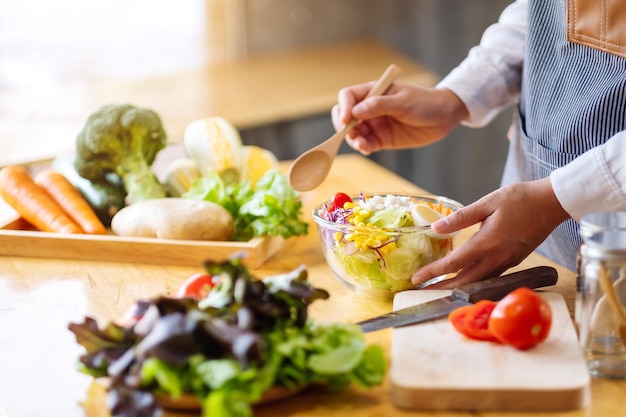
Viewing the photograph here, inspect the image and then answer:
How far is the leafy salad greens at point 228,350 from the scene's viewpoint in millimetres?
898

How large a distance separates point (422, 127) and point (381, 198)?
0.39 meters

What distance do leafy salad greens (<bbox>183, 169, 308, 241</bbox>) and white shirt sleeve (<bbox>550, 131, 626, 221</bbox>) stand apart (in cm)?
52

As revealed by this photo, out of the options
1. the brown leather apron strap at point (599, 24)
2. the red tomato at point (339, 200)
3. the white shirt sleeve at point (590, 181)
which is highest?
the brown leather apron strap at point (599, 24)

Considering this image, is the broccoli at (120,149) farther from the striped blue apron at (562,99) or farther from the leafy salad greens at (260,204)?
the striped blue apron at (562,99)

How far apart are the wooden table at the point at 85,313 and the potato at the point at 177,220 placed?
7 cm

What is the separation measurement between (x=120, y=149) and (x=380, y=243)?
719mm

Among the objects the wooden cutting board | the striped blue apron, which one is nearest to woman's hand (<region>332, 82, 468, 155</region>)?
the striped blue apron

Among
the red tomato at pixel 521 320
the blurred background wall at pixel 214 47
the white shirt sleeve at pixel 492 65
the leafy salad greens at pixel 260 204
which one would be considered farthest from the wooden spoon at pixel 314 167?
the blurred background wall at pixel 214 47

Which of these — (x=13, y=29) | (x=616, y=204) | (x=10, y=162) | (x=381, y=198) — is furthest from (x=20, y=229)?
(x=13, y=29)

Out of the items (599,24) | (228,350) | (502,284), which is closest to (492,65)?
(599,24)

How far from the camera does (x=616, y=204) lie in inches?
49.4

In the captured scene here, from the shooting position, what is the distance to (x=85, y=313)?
1.31m

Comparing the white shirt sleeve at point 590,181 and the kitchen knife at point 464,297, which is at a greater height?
the white shirt sleeve at point 590,181

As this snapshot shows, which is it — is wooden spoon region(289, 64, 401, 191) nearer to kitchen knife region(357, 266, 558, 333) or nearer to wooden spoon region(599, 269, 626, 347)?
kitchen knife region(357, 266, 558, 333)
